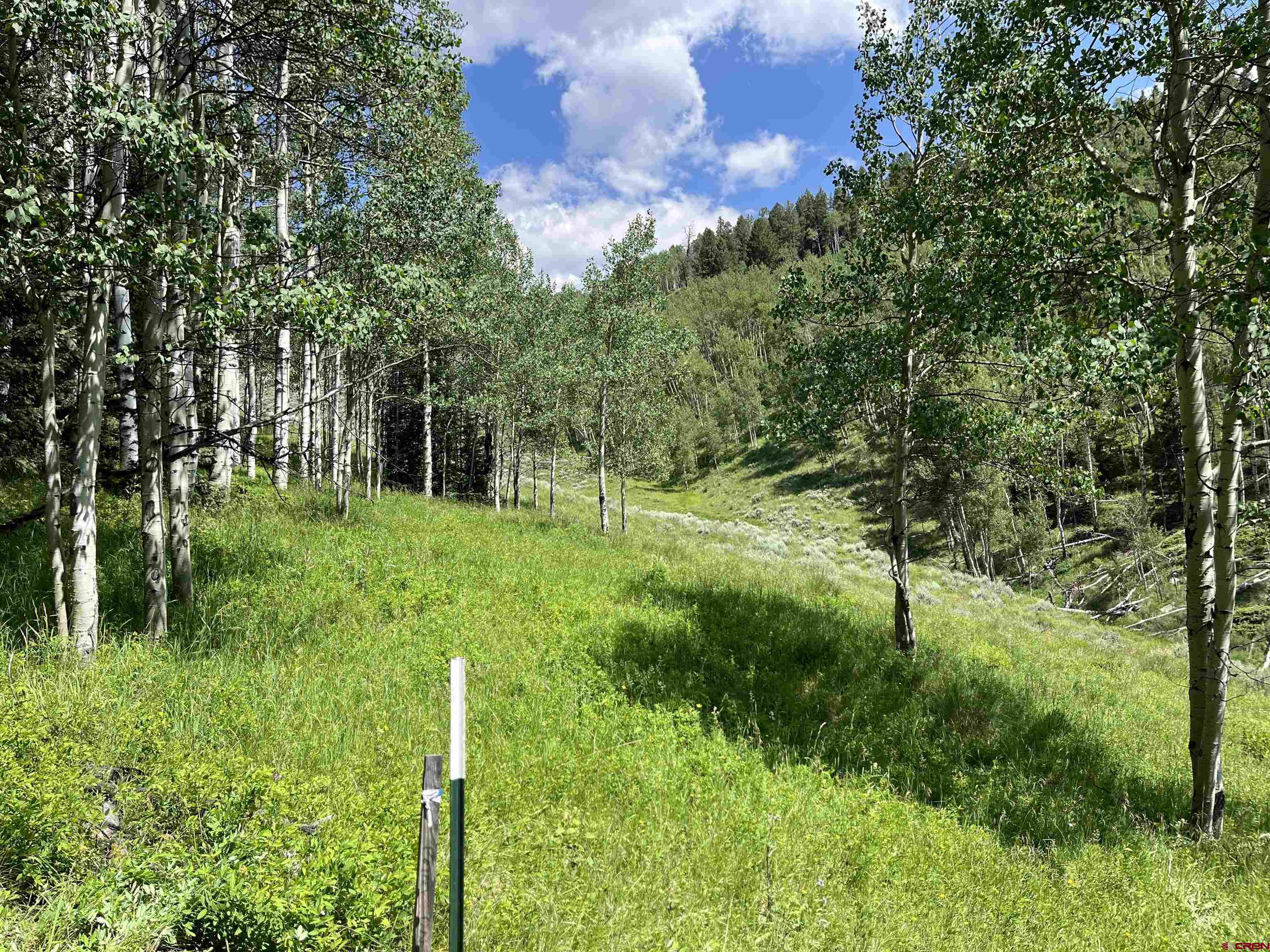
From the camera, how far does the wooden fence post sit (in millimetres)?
2758

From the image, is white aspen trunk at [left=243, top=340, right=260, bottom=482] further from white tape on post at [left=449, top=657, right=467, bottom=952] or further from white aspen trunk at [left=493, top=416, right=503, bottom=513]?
white tape on post at [left=449, top=657, right=467, bottom=952]

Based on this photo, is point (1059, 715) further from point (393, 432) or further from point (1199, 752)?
point (393, 432)

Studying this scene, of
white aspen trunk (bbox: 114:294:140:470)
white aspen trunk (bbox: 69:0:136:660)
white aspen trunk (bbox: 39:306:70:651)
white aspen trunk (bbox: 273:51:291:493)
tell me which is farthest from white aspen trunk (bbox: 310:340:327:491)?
white aspen trunk (bbox: 69:0:136:660)

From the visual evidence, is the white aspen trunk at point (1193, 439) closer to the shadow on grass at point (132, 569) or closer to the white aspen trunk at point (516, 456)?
the shadow on grass at point (132, 569)

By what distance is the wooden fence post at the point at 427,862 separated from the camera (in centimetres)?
276

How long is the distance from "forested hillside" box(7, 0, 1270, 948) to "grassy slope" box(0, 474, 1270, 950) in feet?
0.17

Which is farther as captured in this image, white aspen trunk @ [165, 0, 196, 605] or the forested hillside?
white aspen trunk @ [165, 0, 196, 605]

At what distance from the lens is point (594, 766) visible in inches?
227

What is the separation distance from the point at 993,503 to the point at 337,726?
143 feet

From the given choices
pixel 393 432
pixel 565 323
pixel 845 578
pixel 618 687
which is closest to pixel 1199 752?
pixel 618 687

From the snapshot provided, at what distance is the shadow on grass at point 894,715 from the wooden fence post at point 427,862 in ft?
17.2

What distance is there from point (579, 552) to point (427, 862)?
38.4 feet

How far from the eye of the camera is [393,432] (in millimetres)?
39625

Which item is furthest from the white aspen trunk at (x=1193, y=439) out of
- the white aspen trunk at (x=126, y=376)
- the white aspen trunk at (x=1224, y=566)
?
the white aspen trunk at (x=126, y=376)
